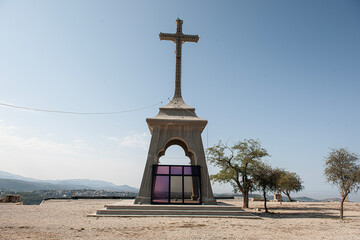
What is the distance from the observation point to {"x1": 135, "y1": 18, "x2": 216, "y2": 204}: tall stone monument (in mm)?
Result: 18688

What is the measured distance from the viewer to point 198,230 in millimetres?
10906

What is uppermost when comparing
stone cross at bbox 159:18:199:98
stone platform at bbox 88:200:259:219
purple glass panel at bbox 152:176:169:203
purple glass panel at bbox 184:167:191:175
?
stone cross at bbox 159:18:199:98

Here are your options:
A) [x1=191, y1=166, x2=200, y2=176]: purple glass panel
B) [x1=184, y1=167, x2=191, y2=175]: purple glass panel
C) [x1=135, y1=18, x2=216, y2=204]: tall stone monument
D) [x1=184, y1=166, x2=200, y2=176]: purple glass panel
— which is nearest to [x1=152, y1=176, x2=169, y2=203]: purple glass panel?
[x1=135, y1=18, x2=216, y2=204]: tall stone monument

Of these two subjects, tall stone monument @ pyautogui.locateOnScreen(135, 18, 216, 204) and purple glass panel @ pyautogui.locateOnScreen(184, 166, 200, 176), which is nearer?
tall stone monument @ pyautogui.locateOnScreen(135, 18, 216, 204)

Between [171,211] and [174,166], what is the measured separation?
4043 millimetres

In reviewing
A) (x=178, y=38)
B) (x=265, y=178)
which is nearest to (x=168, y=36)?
(x=178, y=38)

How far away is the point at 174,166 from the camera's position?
19297 mm

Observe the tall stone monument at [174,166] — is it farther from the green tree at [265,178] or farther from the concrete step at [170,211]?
the green tree at [265,178]

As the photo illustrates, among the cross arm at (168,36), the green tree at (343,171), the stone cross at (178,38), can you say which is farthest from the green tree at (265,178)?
the cross arm at (168,36)

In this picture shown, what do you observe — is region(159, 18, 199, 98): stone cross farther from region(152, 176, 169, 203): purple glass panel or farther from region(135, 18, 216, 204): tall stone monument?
region(152, 176, 169, 203): purple glass panel

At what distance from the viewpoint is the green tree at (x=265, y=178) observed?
2080 centimetres

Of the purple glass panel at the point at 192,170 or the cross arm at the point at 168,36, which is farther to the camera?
the cross arm at the point at 168,36

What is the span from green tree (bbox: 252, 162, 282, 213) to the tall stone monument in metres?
5.03

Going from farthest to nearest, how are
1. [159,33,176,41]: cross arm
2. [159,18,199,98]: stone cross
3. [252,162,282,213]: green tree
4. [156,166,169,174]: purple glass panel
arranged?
1. [159,33,176,41]: cross arm
2. [159,18,199,98]: stone cross
3. [252,162,282,213]: green tree
4. [156,166,169,174]: purple glass panel
